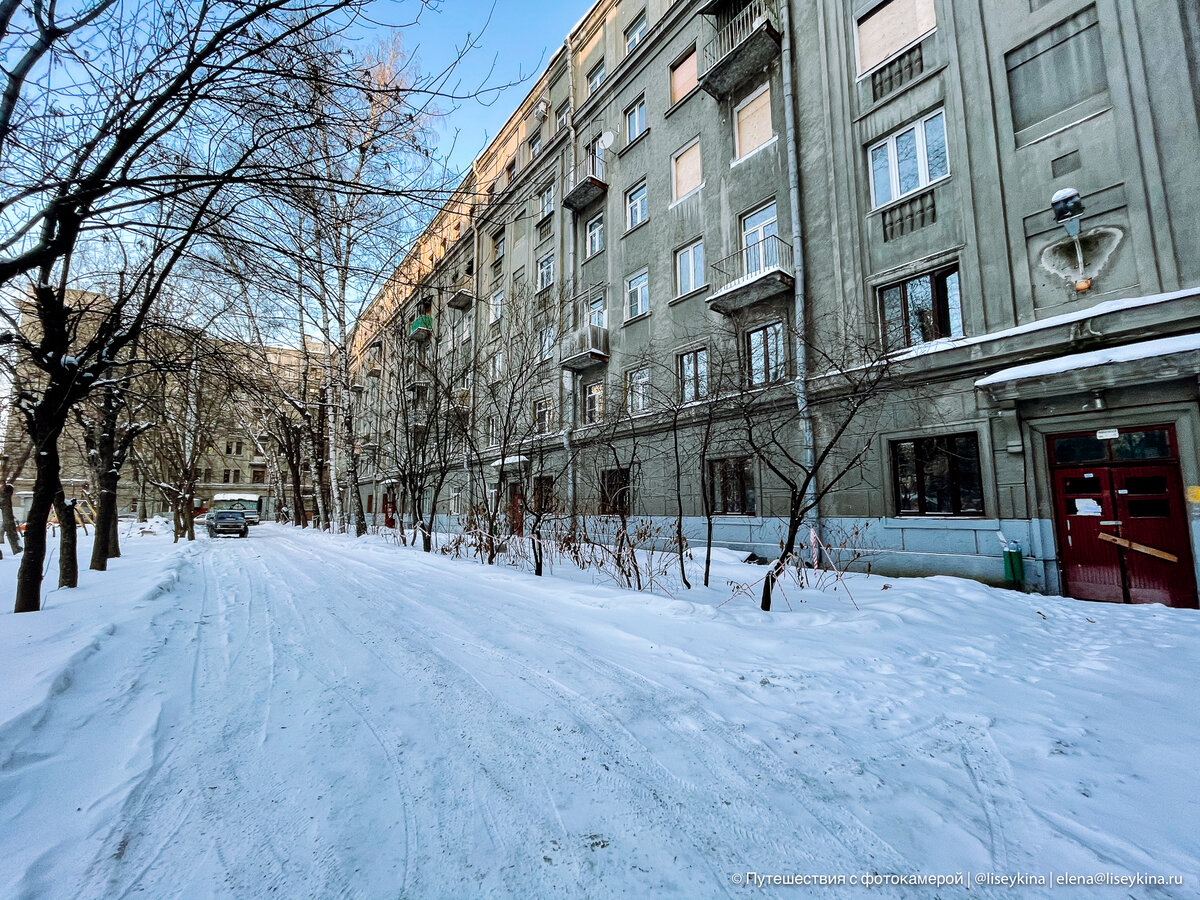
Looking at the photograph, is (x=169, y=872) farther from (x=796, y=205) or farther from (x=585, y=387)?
(x=585, y=387)

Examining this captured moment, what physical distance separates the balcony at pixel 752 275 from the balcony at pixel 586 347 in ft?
15.4

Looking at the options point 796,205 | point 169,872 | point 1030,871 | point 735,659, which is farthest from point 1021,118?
point 169,872

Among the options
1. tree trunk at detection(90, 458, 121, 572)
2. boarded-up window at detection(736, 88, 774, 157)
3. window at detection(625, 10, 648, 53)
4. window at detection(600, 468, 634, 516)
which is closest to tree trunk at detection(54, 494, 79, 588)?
tree trunk at detection(90, 458, 121, 572)

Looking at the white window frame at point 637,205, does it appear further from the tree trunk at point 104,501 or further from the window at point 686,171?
the tree trunk at point 104,501

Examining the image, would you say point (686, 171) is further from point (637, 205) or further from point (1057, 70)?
point (1057, 70)

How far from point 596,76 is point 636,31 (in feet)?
7.77

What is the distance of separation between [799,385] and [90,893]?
1190 cm

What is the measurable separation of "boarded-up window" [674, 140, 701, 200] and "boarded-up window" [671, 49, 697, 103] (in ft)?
5.86

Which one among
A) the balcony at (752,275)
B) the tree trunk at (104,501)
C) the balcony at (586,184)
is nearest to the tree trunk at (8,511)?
the tree trunk at (104,501)

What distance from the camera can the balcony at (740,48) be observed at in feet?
42.3

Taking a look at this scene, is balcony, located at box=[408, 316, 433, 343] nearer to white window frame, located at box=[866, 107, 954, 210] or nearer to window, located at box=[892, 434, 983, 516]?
white window frame, located at box=[866, 107, 954, 210]

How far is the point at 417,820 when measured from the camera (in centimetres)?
217

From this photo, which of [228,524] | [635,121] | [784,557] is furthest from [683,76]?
[228,524]

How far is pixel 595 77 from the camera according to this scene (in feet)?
65.4
